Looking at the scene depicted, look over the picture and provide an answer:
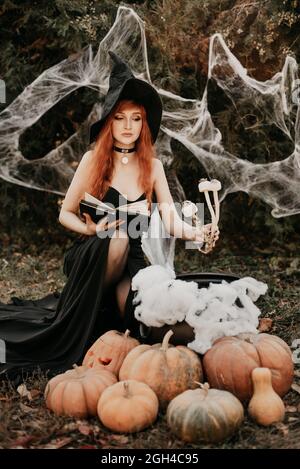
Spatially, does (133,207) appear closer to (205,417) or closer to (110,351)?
(110,351)

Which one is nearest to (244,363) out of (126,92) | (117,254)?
(117,254)

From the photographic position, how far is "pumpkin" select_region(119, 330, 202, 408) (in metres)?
2.77

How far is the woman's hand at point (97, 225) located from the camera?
11.3 feet

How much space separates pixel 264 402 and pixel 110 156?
180 centimetres

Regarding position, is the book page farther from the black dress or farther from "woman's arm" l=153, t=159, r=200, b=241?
"woman's arm" l=153, t=159, r=200, b=241

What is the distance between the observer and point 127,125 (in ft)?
11.6

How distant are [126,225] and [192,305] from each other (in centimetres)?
83

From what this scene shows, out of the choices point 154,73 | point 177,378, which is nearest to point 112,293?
point 177,378

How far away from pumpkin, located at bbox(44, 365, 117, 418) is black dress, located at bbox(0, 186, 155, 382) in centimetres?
46

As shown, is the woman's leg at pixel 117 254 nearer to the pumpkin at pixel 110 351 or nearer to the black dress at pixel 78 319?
the black dress at pixel 78 319

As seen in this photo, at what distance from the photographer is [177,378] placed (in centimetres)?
278

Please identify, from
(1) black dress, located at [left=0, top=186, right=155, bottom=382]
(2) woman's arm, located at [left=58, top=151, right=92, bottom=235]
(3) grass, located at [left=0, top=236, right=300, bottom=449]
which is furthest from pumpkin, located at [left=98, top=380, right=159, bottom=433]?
(2) woman's arm, located at [left=58, top=151, right=92, bottom=235]
